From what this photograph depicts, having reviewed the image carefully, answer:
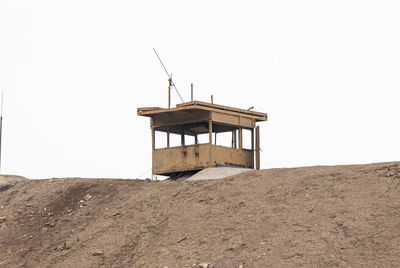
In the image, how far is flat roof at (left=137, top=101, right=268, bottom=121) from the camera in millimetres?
18556

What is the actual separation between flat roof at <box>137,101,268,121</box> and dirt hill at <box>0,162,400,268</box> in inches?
99.7

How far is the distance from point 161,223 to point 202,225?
145 centimetres

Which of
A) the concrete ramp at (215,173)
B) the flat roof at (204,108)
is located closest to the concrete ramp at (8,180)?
the flat roof at (204,108)

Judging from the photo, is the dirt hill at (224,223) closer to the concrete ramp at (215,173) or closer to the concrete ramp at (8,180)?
the concrete ramp at (215,173)

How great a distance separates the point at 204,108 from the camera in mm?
18562

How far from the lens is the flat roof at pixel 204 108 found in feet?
60.9

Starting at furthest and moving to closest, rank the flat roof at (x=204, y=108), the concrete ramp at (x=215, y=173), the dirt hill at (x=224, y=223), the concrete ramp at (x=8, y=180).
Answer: the concrete ramp at (x=8, y=180), the flat roof at (x=204, y=108), the concrete ramp at (x=215, y=173), the dirt hill at (x=224, y=223)

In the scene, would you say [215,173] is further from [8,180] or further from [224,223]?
[8,180]

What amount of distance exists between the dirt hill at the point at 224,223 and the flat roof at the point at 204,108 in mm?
2534

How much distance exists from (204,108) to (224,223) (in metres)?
6.03

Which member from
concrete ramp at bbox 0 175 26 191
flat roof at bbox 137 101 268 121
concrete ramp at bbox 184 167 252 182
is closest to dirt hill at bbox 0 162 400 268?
concrete ramp at bbox 184 167 252 182

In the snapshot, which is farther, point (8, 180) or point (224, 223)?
point (8, 180)

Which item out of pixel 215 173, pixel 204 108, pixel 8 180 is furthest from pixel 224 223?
pixel 8 180

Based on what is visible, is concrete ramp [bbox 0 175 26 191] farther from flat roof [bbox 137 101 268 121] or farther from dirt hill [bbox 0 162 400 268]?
flat roof [bbox 137 101 268 121]
